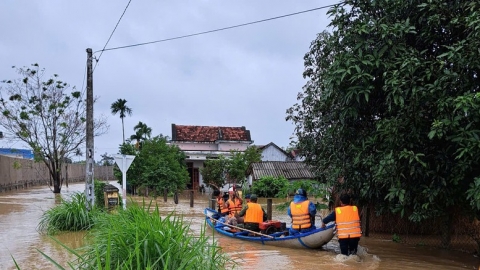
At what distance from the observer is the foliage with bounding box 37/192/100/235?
12281mm

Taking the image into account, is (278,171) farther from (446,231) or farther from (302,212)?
(446,231)

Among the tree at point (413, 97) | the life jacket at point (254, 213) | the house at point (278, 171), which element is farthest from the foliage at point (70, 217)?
the house at point (278, 171)

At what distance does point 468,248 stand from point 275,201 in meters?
18.7

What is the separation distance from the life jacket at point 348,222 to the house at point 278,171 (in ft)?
74.1

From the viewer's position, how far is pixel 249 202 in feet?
40.5

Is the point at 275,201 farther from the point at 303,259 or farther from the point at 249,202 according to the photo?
the point at 303,259

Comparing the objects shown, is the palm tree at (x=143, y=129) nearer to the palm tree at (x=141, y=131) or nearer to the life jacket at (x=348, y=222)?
the palm tree at (x=141, y=131)

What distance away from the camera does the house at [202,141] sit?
130ft

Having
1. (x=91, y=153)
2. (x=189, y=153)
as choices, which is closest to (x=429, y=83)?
(x=91, y=153)

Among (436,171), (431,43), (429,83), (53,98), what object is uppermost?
(53,98)

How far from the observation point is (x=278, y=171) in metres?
33.1

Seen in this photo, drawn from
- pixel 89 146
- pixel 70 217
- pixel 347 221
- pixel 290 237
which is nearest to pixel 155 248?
pixel 347 221

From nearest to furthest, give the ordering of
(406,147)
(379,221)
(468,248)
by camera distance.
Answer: (406,147) → (468,248) → (379,221)

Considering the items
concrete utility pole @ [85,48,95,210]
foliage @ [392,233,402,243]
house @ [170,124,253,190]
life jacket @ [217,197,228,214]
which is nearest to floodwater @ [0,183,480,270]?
foliage @ [392,233,402,243]
